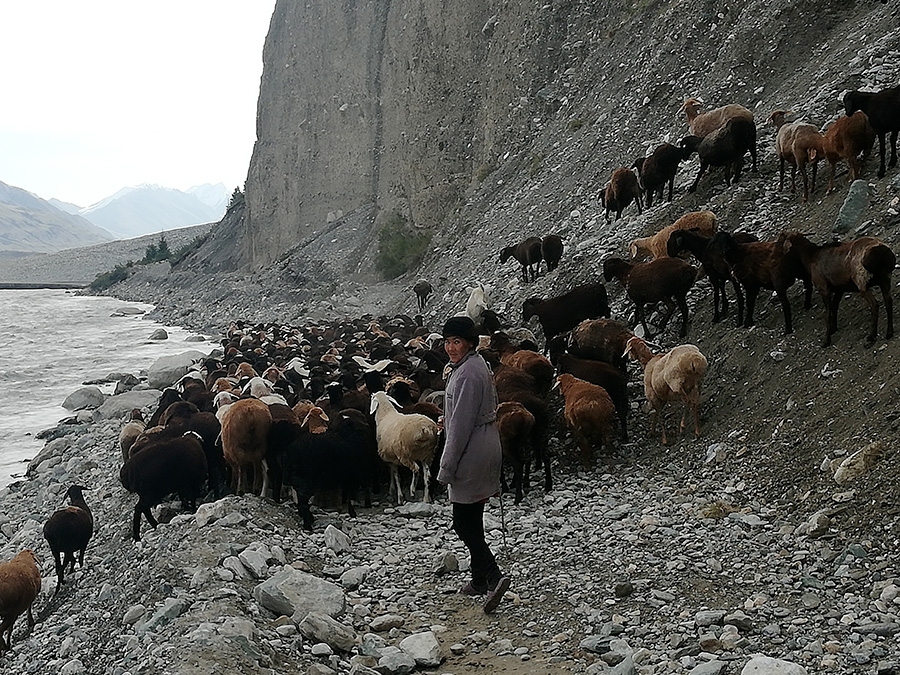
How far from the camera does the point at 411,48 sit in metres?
34.3

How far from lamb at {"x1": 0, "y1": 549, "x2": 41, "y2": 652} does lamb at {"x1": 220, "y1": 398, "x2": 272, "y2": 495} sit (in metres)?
2.22

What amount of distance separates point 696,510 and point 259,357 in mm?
12154

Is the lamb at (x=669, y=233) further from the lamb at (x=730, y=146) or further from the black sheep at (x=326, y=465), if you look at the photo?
the black sheep at (x=326, y=465)

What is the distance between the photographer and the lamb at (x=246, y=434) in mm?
8773

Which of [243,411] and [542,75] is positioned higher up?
[542,75]

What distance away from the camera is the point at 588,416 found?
8.42 metres

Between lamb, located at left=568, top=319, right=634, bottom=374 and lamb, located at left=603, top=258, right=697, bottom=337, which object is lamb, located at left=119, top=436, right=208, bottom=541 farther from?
lamb, located at left=603, top=258, right=697, bottom=337

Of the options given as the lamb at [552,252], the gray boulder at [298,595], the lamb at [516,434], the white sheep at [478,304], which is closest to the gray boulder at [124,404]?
the white sheep at [478,304]

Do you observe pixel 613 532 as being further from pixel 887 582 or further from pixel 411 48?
pixel 411 48

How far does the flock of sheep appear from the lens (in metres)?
8.16

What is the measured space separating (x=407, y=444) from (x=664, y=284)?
12.8 feet

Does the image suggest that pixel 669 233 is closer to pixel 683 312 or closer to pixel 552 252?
pixel 683 312

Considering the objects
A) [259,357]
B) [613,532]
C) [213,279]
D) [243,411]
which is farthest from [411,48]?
[613,532]

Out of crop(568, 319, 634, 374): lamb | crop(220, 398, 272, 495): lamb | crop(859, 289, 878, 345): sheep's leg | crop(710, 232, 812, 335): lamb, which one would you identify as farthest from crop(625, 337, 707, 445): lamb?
crop(220, 398, 272, 495): lamb
